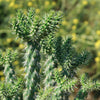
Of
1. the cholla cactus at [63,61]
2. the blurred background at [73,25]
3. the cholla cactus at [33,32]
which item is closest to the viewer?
the cholla cactus at [33,32]

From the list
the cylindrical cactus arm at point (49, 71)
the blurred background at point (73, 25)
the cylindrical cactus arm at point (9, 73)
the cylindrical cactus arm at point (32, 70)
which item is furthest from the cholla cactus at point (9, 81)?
the blurred background at point (73, 25)

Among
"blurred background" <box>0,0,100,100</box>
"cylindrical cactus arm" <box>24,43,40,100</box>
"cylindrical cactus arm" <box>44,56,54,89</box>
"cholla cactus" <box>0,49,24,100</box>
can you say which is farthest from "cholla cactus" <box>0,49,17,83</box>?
"blurred background" <box>0,0,100,100</box>

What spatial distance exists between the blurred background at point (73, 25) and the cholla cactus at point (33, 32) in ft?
6.98

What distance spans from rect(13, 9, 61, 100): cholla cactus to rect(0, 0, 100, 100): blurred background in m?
2.13

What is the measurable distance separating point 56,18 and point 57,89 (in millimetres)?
639

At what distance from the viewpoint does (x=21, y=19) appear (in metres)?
1.91

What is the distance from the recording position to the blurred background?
4.46 meters

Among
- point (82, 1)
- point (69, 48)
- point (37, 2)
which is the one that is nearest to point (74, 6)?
point (82, 1)

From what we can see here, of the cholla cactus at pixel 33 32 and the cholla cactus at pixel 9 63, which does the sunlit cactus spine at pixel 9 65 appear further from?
the cholla cactus at pixel 33 32

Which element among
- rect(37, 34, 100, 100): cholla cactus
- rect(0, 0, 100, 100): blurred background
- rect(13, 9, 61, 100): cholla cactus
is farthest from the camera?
rect(0, 0, 100, 100): blurred background

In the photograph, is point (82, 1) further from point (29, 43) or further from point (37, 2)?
point (29, 43)

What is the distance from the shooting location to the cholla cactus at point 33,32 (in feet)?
6.07

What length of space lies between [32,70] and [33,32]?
1.37ft

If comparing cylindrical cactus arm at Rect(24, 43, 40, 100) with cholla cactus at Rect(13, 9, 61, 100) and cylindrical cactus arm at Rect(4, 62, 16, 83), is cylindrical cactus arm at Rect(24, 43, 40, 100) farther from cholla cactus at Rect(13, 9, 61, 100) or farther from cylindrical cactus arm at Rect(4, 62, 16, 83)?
cylindrical cactus arm at Rect(4, 62, 16, 83)
